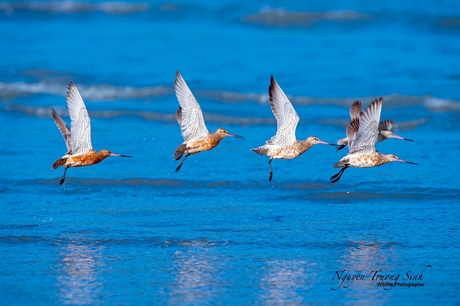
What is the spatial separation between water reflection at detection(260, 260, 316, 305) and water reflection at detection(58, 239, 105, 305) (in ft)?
4.98

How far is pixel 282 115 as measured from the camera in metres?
10.4

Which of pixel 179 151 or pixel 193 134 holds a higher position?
pixel 193 134

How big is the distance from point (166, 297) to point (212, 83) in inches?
476

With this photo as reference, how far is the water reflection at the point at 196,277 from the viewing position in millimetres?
7445

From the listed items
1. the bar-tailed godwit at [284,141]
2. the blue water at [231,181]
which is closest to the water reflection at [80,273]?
the blue water at [231,181]

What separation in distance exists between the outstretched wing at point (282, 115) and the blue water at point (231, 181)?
771 millimetres

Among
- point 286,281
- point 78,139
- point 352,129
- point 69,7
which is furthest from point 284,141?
point 69,7

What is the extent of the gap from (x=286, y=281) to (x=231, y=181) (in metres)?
3.86

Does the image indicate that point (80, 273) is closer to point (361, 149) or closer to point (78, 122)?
point (78, 122)

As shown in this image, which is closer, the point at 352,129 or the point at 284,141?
the point at 352,129

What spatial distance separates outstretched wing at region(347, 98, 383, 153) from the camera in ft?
31.6

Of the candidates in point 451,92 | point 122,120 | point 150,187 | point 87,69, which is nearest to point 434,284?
point 150,187

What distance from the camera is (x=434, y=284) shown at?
25.5ft

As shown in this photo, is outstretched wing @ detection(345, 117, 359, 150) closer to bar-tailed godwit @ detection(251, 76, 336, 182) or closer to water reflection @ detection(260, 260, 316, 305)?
bar-tailed godwit @ detection(251, 76, 336, 182)
